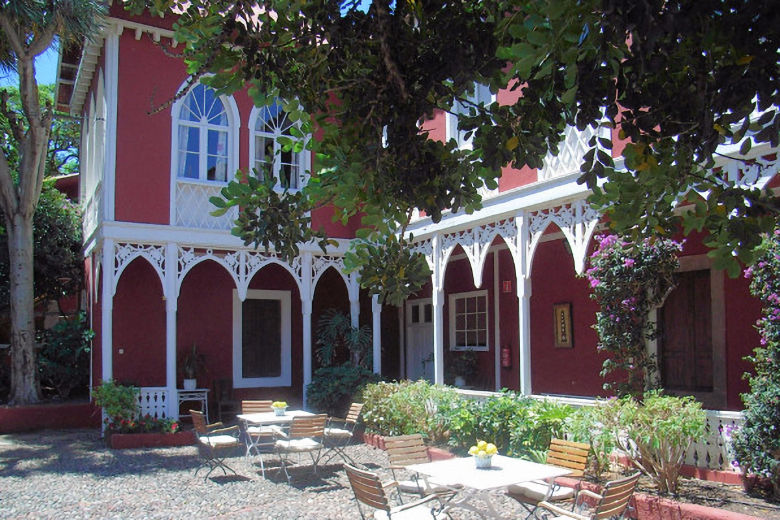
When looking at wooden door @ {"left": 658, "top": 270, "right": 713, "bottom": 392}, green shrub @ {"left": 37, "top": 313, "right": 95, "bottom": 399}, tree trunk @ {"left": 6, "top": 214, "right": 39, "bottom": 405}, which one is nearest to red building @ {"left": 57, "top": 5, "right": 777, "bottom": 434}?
wooden door @ {"left": 658, "top": 270, "right": 713, "bottom": 392}

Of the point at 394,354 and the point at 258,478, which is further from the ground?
the point at 394,354

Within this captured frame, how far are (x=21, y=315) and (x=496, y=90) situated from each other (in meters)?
12.2

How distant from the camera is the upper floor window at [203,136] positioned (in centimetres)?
1326

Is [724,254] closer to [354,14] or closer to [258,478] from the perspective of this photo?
[354,14]

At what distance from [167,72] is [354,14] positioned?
10.3 meters

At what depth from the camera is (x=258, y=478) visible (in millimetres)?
8844

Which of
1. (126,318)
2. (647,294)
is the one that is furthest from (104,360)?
(647,294)

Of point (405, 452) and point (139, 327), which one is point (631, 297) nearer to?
point (405, 452)

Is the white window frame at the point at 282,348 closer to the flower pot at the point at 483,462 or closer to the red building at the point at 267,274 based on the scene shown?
the red building at the point at 267,274

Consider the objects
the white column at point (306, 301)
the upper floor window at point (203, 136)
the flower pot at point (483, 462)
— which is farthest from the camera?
the white column at point (306, 301)

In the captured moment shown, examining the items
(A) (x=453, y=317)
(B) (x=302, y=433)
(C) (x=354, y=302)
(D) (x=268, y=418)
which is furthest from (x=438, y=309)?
(B) (x=302, y=433)

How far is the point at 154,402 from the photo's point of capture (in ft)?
39.7

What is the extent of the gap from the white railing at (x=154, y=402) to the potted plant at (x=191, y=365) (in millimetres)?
1297

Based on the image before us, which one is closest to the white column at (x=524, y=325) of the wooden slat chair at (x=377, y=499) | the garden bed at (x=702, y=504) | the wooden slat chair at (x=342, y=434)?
the wooden slat chair at (x=342, y=434)
